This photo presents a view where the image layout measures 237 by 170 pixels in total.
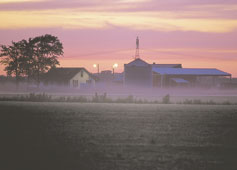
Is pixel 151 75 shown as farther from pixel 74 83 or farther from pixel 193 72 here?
pixel 74 83

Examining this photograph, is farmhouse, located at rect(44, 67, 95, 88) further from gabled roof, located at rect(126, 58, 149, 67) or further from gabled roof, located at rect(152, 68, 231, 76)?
gabled roof, located at rect(152, 68, 231, 76)

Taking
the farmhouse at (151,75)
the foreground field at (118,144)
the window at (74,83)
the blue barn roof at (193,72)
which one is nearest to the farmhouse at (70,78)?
the window at (74,83)

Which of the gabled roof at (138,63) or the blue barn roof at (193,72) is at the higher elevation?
the gabled roof at (138,63)

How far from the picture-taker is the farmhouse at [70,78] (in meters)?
93.7

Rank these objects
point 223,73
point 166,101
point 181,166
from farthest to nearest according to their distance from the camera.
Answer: point 223,73 < point 166,101 < point 181,166

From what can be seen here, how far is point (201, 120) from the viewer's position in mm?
25500

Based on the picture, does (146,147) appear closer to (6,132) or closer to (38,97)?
(6,132)

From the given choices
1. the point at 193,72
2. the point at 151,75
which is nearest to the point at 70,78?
the point at 151,75

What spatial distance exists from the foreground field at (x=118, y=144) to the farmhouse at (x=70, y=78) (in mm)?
68371

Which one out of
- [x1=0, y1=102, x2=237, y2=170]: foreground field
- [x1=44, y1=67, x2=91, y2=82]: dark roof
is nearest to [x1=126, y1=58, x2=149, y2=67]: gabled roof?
[x1=44, y1=67, x2=91, y2=82]: dark roof

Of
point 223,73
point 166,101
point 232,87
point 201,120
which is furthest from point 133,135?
point 223,73

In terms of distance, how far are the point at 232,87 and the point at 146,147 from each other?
235 feet

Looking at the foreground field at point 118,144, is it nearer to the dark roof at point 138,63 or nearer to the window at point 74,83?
the dark roof at point 138,63

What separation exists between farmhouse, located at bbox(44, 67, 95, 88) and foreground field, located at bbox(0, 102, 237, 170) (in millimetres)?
68371
